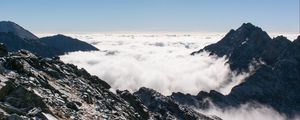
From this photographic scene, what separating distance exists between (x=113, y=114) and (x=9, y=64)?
17792 mm

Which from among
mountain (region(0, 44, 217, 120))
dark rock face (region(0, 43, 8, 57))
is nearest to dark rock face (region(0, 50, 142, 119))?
mountain (region(0, 44, 217, 120))

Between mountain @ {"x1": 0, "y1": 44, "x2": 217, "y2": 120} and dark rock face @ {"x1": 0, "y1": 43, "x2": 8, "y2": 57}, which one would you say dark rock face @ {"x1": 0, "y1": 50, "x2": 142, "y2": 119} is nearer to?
mountain @ {"x1": 0, "y1": 44, "x2": 217, "y2": 120}

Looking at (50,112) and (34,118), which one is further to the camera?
(50,112)

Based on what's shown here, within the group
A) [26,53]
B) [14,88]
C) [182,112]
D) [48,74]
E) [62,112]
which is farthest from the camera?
[182,112]

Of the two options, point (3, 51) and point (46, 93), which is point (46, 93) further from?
point (3, 51)

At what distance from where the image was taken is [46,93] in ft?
220

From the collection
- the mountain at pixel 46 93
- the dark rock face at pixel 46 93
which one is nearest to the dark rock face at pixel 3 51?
the mountain at pixel 46 93

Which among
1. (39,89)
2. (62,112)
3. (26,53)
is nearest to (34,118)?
(62,112)

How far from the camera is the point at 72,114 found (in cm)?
6322

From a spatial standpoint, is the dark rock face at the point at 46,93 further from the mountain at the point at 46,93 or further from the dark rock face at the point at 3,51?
the dark rock face at the point at 3,51

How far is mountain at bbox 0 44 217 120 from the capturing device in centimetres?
5331

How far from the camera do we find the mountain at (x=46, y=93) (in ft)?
175

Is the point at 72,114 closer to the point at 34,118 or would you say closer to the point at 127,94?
the point at 34,118

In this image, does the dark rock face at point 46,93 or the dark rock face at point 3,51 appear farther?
the dark rock face at point 3,51
